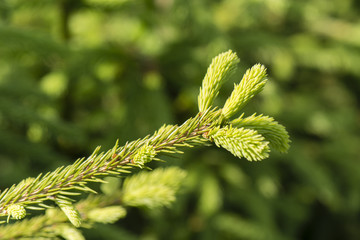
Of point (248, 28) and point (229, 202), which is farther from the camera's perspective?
point (248, 28)

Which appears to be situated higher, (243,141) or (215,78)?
(215,78)

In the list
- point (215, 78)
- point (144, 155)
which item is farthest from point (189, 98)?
point (144, 155)

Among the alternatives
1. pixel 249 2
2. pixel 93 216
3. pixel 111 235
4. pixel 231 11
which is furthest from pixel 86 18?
pixel 93 216

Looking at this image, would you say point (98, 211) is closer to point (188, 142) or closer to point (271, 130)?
point (188, 142)

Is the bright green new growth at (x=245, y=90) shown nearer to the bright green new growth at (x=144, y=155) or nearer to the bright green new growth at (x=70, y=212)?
the bright green new growth at (x=144, y=155)

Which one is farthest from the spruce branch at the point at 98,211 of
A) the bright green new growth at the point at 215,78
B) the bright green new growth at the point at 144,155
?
the bright green new growth at the point at 215,78

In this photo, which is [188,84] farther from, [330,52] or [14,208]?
[14,208]

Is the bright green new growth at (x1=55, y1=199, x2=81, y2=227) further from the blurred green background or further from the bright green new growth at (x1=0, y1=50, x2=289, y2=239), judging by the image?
the blurred green background
